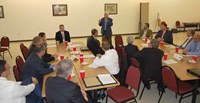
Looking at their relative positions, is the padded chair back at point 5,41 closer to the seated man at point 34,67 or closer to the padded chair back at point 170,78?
the seated man at point 34,67

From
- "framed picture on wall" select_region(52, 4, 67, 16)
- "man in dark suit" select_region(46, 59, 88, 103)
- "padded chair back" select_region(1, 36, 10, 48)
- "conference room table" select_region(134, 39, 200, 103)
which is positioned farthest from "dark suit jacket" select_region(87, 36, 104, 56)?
"framed picture on wall" select_region(52, 4, 67, 16)

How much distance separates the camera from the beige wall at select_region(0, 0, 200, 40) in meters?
10.3

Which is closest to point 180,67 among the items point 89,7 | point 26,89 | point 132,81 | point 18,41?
point 132,81

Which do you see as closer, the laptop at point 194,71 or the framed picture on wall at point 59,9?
the laptop at point 194,71

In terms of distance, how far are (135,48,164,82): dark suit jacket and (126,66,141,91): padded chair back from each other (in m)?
0.78

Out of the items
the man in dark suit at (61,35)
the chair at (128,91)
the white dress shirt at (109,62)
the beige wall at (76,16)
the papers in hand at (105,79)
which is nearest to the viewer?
the papers in hand at (105,79)

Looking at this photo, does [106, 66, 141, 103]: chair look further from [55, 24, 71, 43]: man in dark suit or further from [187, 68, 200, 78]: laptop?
[55, 24, 71, 43]: man in dark suit

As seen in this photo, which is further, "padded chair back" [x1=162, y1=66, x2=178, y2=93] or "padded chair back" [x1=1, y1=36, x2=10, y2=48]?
"padded chair back" [x1=1, y1=36, x2=10, y2=48]

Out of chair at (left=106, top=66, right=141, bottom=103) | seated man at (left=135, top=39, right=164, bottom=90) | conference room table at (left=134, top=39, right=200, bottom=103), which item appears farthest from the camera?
seated man at (left=135, top=39, right=164, bottom=90)

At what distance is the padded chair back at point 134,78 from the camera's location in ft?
12.0

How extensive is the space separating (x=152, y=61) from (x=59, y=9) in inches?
291

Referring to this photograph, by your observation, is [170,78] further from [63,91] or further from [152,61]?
[63,91]

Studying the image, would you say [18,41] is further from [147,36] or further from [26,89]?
[26,89]

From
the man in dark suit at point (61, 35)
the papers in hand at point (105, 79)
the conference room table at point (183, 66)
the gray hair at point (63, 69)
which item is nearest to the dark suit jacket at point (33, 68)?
the papers in hand at point (105, 79)
